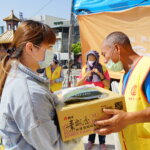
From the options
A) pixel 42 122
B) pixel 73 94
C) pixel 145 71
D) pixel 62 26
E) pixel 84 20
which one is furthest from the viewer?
pixel 62 26

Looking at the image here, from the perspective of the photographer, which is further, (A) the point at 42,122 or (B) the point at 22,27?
(B) the point at 22,27

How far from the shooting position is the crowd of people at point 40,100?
1003 millimetres

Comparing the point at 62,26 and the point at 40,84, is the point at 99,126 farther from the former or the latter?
the point at 62,26

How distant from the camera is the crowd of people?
1.00m

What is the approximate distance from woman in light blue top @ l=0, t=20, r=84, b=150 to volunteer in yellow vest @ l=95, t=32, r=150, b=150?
11.4 inches

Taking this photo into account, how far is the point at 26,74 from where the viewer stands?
1.11m

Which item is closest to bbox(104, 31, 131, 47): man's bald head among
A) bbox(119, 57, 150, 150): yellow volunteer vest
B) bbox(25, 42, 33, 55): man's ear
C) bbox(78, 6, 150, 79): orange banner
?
bbox(119, 57, 150, 150): yellow volunteer vest

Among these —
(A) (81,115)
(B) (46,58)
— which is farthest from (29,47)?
(A) (81,115)

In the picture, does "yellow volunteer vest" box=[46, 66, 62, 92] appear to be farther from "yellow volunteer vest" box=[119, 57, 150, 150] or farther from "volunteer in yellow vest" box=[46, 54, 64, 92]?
"yellow volunteer vest" box=[119, 57, 150, 150]

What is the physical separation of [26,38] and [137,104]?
3.06 feet

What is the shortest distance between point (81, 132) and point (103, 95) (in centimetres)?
27

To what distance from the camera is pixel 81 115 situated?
1146 millimetres

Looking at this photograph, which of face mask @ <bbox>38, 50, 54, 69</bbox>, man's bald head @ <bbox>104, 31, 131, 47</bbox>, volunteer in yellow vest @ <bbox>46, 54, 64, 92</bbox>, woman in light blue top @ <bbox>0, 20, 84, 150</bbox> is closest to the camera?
woman in light blue top @ <bbox>0, 20, 84, 150</bbox>

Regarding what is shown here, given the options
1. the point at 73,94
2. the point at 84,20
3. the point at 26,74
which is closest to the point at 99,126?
the point at 73,94
